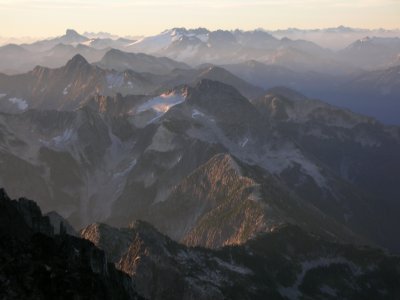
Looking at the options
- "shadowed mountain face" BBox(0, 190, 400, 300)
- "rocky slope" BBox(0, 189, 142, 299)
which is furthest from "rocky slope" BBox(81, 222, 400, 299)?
"rocky slope" BBox(0, 189, 142, 299)

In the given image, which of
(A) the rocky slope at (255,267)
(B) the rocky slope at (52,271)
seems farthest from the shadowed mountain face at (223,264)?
(B) the rocky slope at (52,271)

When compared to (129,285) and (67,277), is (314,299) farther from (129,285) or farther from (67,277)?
(67,277)

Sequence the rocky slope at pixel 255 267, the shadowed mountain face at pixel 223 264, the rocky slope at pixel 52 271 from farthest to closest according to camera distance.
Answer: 1. the rocky slope at pixel 255 267
2. the shadowed mountain face at pixel 223 264
3. the rocky slope at pixel 52 271

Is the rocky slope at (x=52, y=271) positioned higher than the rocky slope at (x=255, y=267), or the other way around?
the rocky slope at (x=52, y=271)

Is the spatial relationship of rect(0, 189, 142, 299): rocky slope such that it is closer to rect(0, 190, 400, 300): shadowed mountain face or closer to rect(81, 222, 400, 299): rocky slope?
rect(0, 190, 400, 300): shadowed mountain face

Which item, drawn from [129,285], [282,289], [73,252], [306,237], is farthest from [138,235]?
[73,252]

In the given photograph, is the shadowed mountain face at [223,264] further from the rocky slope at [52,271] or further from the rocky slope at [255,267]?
the rocky slope at [52,271]

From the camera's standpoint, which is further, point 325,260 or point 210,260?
point 325,260

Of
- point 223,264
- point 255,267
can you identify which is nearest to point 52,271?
point 223,264

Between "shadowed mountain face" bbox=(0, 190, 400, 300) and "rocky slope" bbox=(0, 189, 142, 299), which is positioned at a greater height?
"rocky slope" bbox=(0, 189, 142, 299)

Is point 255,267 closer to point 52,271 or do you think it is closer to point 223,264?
point 223,264

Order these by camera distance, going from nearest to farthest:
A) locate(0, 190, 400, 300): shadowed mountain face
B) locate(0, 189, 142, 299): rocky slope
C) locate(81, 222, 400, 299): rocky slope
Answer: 1. locate(0, 189, 142, 299): rocky slope
2. locate(0, 190, 400, 300): shadowed mountain face
3. locate(81, 222, 400, 299): rocky slope
